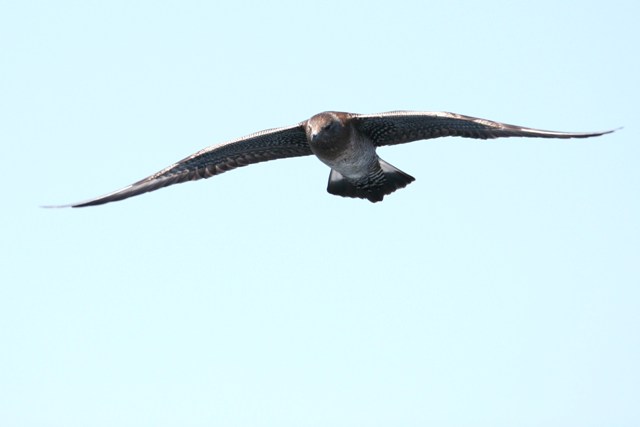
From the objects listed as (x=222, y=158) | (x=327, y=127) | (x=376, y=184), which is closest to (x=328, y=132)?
(x=327, y=127)

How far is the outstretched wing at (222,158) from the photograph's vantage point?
615 inches

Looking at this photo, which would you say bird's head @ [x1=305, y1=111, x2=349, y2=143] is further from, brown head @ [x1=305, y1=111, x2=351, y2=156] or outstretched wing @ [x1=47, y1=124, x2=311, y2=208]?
outstretched wing @ [x1=47, y1=124, x2=311, y2=208]

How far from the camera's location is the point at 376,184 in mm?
16016

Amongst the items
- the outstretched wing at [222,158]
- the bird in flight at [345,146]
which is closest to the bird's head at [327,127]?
the bird in flight at [345,146]

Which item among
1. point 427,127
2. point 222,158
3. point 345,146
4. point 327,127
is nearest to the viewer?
point 327,127

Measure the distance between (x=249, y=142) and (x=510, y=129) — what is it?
4117mm

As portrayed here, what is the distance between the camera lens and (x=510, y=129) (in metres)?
14.1

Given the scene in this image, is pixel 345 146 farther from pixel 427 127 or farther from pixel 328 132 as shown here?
pixel 427 127

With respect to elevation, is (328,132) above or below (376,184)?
above

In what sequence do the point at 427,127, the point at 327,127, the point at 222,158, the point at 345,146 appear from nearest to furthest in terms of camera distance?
the point at 327,127 → the point at 345,146 → the point at 427,127 → the point at 222,158

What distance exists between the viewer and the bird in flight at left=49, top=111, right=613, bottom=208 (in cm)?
1436

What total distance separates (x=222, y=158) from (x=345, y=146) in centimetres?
241

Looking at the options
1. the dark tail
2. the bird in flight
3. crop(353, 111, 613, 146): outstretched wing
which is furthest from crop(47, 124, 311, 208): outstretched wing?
crop(353, 111, 613, 146): outstretched wing

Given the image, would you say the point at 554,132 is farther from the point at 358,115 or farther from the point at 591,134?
the point at 358,115
